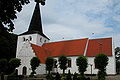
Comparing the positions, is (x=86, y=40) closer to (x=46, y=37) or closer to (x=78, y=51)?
(x=78, y=51)

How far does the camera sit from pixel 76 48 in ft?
111

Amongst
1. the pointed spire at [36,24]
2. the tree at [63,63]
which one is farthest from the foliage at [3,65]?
the tree at [63,63]

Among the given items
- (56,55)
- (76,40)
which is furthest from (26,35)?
(76,40)

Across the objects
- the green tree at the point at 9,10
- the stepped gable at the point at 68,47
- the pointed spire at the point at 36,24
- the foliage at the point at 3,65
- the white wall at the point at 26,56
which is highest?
the pointed spire at the point at 36,24

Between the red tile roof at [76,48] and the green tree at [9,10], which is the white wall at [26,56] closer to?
the red tile roof at [76,48]

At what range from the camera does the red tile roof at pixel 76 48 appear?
31859 mm

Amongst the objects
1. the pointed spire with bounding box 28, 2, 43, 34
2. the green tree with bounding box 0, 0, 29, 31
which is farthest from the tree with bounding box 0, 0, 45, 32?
the pointed spire with bounding box 28, 2, 43, 34

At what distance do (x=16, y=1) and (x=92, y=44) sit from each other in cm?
2504

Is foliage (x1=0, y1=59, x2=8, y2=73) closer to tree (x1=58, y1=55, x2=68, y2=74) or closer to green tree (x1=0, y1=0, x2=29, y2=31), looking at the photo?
tree (x1=58, y1=55, x2=68, y2=74)

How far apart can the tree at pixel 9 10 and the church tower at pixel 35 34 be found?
2667 centimetres

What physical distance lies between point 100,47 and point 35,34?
15479 mm

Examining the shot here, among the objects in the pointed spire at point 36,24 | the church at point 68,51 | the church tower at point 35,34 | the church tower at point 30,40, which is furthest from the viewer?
the pointed spire at point 36,24

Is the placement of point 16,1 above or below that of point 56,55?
above

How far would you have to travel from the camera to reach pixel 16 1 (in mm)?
11164
